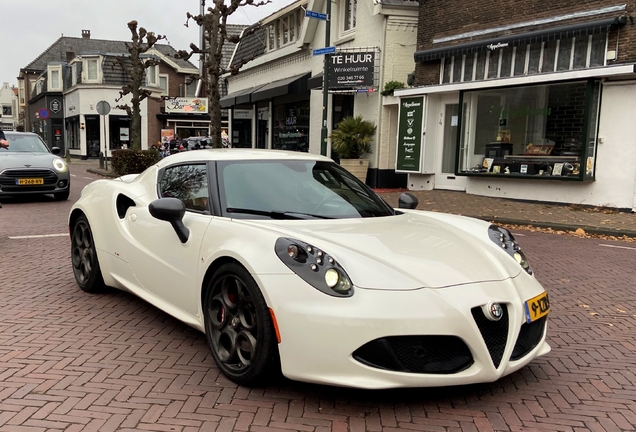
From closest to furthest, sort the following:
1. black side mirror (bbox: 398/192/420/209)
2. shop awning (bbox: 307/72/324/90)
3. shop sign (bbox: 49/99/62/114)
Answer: black side mirror (bbox: 398/192/420/209)
shop awning (bbox: 307/72/324/90)
shop sign (bbox: 49/99/62/114)

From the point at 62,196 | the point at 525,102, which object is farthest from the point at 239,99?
the point at 525,102

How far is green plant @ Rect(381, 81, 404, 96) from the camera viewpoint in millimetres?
16094

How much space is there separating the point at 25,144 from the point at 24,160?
3.79ft

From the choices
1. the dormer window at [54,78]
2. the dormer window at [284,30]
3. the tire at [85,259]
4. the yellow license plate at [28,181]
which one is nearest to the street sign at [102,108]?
the dormer window at [284,30]

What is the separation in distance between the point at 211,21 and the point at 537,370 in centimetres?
1721

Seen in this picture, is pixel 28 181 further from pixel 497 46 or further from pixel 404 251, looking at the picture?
pixel 497 46

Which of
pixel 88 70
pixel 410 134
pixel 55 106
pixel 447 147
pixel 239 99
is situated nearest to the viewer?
pixel 447 147

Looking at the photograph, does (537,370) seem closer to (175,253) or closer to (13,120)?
(175,253)

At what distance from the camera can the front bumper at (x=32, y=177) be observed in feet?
38.1

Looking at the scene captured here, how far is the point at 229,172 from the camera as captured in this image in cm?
380

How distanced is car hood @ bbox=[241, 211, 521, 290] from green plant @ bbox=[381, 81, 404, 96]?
13.0m

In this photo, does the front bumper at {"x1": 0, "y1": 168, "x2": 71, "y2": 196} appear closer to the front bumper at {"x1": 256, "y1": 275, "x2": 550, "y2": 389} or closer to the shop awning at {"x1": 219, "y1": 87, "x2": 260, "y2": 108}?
the front bumper at {"x1": 256, "y1": 275, "x2": 550, "y2": 389}

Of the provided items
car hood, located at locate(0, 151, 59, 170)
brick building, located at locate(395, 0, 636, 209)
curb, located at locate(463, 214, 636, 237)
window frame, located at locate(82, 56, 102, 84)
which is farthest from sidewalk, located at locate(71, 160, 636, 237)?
window frame, located at locate(82, 56, 102, 84)

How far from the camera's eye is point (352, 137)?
656 inches
